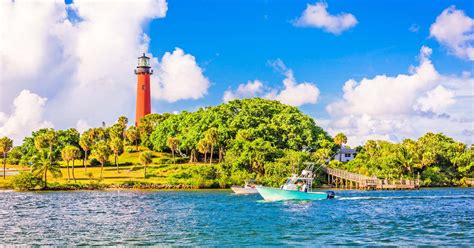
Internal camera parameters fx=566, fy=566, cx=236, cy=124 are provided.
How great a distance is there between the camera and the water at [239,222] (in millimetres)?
38906

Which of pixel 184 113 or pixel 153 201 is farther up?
pixel 184 113

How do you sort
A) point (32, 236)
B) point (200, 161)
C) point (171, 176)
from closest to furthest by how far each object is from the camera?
point (32, 236), point (171, 176), point (200, 161)

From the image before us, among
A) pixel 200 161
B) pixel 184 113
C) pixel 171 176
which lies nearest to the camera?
pixel 171 176

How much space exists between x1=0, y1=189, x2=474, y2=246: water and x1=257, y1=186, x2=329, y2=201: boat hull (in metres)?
1.58

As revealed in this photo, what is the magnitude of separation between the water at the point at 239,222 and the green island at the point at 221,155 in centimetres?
2942

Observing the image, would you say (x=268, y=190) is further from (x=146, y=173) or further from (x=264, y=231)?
(x=146, y=173)

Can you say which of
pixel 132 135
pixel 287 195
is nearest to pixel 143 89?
pixel 132 135

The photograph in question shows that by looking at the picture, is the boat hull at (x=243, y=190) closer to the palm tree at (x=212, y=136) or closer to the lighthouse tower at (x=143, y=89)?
the palm tree at (x=212, y=136)

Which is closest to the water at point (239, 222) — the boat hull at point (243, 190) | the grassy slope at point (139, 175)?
the boat hull at point (243, 190)

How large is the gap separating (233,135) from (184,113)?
2418 centimetres

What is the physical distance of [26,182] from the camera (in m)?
98.9

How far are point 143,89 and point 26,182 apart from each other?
58.0 metres

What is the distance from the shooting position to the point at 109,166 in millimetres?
127562

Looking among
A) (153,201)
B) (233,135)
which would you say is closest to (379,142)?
(233,135)
